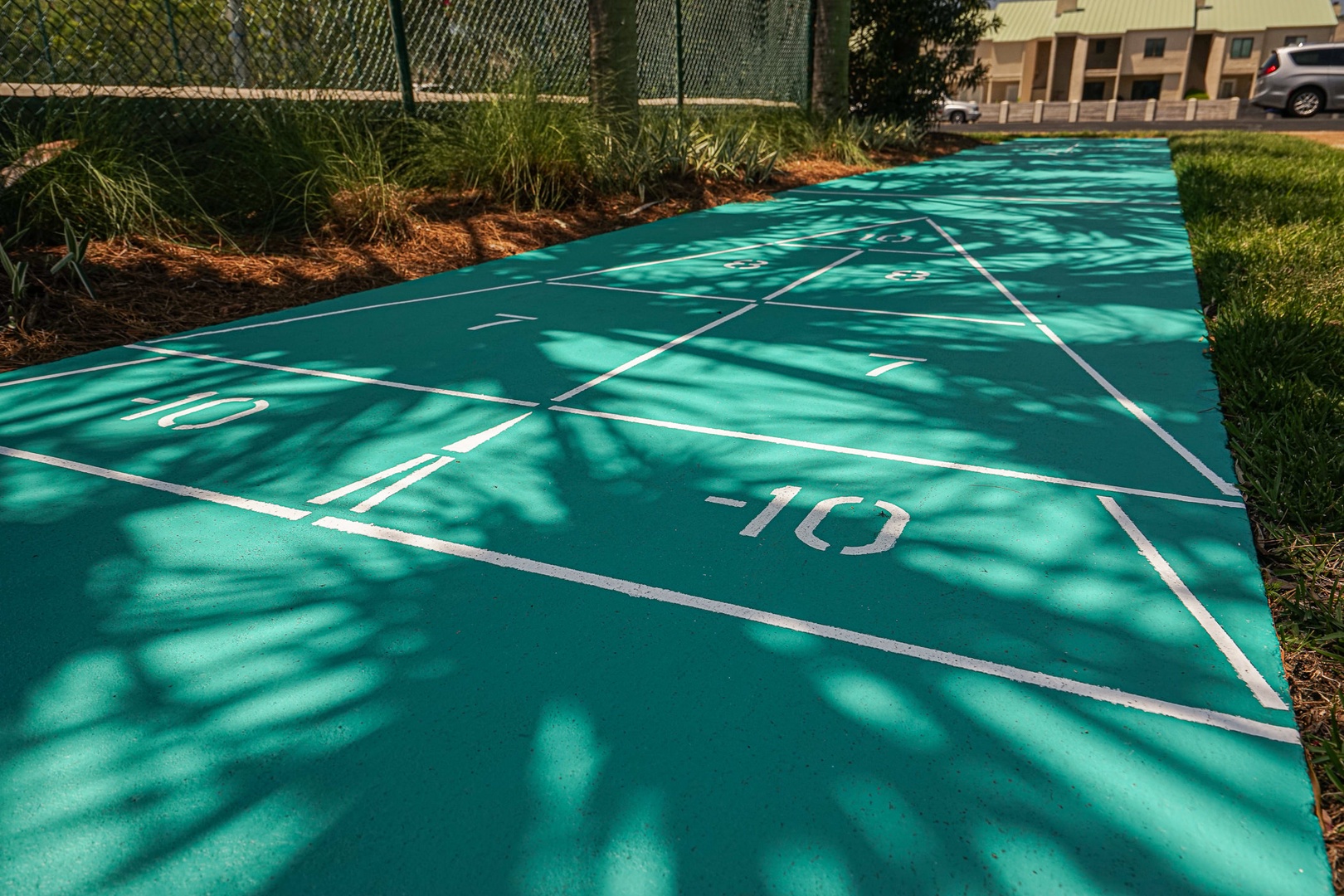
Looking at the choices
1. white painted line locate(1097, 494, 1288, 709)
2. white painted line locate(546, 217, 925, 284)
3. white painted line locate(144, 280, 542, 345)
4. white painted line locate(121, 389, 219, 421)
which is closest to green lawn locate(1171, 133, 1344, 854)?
white painted line locate(1097, 494, 1288, 709)

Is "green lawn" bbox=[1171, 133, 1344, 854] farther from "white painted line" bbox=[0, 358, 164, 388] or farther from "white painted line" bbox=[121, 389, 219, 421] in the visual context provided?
"white painted line" bbox=[0, 358, 164, 388]

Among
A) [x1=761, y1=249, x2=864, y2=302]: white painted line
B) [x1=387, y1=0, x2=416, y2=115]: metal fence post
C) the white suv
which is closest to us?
[x1=761, y1=249, x2=864, y2=302]: white painted line

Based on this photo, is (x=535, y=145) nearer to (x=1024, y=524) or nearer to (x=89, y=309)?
(x=89, y=309)

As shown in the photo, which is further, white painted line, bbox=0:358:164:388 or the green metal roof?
the green metal roof

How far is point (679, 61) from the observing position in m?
12.4

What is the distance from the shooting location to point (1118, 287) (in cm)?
591

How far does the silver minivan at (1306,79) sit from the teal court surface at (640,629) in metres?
26.0

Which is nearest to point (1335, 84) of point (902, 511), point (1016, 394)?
point (1016, 394)

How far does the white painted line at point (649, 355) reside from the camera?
4051mm

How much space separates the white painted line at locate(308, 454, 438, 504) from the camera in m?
2.97

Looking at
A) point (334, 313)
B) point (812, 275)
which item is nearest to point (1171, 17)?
point (812, 275)

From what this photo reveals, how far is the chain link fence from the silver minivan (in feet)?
69.4

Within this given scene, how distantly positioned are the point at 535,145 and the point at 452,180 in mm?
997

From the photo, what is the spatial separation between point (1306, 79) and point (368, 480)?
2953 centimetres
